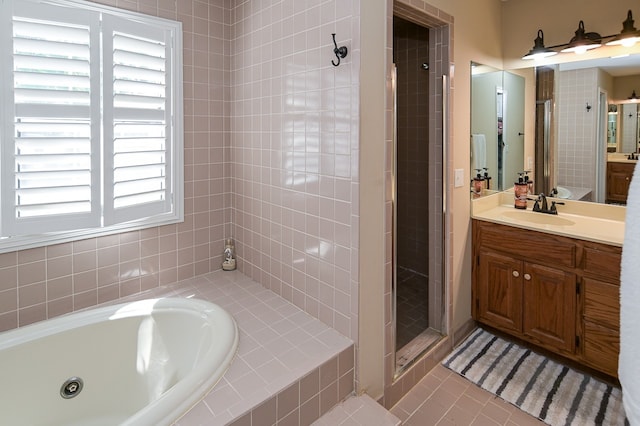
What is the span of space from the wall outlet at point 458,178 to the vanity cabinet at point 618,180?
2.97ft

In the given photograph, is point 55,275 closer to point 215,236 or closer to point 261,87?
point 215,236

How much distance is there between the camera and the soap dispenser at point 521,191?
2.79 m

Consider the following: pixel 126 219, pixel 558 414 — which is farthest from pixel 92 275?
pixel 558 414

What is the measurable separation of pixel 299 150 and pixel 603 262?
5.80 feet

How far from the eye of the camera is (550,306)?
229 centimetres

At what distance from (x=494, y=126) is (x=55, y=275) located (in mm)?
2979

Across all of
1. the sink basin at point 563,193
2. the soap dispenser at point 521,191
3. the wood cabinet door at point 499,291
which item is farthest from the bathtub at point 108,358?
the sink basin at point 563,193

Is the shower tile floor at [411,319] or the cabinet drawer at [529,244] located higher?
the cabinet drawer at [529,244]

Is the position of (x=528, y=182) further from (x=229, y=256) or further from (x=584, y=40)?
(x=229, y=256)

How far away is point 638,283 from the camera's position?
19.2 inches

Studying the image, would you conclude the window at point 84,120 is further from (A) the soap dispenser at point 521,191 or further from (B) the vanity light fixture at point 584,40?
(B) the vanity light fixture at point 584,40

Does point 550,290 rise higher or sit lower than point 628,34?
lower

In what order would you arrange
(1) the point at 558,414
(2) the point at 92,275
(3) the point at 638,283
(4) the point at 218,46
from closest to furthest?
1. (3) the point at 638,283
2. (1) the point at 558,414
3. (2) the point at 92,275
4. (4) the point at 218,46

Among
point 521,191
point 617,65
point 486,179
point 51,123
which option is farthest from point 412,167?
point 51,123
